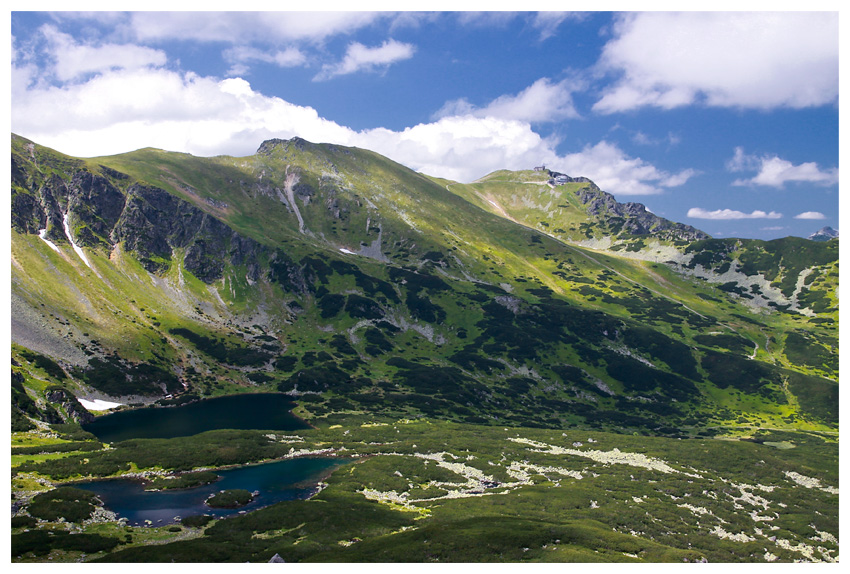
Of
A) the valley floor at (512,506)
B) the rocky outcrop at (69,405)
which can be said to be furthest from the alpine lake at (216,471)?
the valley floor at (512,506)

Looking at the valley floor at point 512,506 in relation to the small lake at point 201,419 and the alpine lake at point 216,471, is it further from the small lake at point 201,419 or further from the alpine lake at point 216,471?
the small lake at point 201,419

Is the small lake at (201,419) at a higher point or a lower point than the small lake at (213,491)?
lower

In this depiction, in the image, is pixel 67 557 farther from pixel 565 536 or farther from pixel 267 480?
pixel 565 536

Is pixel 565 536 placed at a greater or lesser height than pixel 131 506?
greater

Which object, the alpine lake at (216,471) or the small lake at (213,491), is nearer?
the small lake at (213,491)

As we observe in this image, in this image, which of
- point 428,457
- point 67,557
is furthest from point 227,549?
→ point 428,457

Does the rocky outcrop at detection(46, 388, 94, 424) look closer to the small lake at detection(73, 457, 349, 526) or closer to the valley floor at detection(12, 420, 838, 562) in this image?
the valley floor at detection(12, 420, 838, 562)

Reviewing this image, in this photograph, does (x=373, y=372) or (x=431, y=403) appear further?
(x=373, y=372)

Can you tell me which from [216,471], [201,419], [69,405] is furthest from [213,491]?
[69,405]
